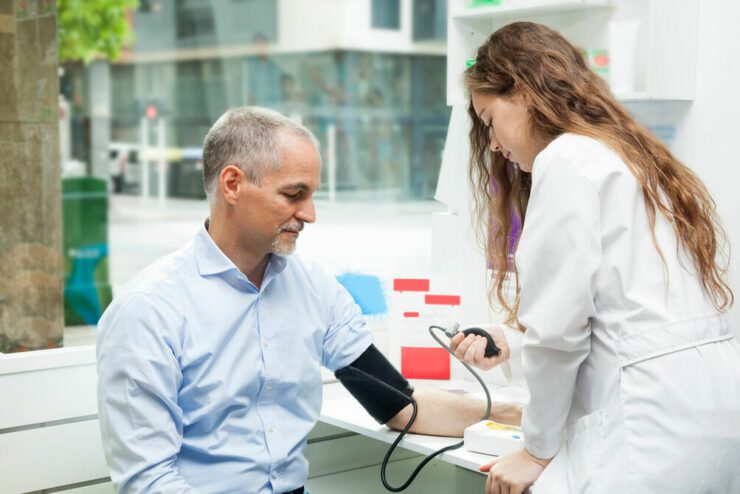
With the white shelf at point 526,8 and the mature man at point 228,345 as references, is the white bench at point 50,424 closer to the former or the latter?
the mature man at point 228,345

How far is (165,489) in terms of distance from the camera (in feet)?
4.91

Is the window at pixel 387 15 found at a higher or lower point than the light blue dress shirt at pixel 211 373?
higher

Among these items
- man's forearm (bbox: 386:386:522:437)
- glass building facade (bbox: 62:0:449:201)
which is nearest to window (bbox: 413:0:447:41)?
glass building facade (bbox: 62:0:449:201)

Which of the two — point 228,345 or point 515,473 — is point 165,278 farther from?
point 515,473

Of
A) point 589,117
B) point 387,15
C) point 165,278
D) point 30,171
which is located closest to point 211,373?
point 165,278

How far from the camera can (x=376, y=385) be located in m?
1.85

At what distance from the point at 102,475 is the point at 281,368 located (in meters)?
0.55

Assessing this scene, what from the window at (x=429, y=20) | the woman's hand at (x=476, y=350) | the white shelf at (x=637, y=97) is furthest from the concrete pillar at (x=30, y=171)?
the window at (x=429, y=20)

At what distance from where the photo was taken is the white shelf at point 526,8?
2.12 metres

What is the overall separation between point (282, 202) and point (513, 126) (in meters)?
0.45

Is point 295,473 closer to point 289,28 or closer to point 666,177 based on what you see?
point 666,177

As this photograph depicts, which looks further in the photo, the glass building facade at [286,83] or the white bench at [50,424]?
the glass building facade at [286,83]

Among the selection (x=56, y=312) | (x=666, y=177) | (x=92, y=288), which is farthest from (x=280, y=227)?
(x=92, y=288)

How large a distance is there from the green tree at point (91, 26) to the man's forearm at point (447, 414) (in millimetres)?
5022
